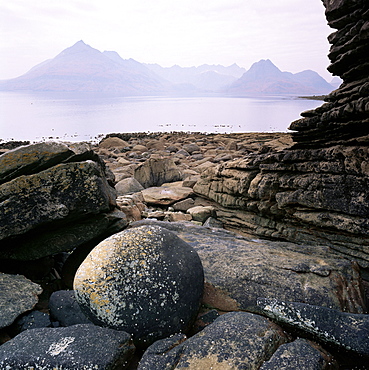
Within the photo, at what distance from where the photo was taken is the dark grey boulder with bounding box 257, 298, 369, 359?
8.89ft

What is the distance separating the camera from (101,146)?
2489cm

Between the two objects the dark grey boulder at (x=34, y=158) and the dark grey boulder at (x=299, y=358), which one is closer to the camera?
the dark grey boulder at (x=299, y=358)

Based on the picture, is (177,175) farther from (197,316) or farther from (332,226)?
(197,316)

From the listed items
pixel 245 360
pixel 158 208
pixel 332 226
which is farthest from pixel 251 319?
pixel 158 208

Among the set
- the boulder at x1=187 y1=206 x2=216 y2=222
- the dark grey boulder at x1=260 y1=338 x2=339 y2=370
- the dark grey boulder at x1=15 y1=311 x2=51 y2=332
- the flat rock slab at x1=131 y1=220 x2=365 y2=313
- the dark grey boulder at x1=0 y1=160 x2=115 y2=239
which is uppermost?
the dark grey boulder at x1=0 y1=160 x2=115 y2=239

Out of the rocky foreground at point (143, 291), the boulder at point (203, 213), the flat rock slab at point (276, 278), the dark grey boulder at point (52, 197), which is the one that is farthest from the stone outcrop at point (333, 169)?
the dark grey boulder at point (52, 197)

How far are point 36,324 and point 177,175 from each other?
952cm

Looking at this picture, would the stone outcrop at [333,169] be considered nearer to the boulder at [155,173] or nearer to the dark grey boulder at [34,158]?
the dark grey boulder at [34,158]

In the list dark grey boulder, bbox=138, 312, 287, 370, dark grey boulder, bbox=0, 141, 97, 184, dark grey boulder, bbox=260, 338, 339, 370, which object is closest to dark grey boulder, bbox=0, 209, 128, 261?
dark grey boulder, bbox=0, 141, 97, 184

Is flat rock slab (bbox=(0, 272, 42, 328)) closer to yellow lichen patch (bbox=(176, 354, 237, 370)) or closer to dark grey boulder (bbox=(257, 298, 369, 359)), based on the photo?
yellow lichen patch (bbox=(176, 354, 237, 370))

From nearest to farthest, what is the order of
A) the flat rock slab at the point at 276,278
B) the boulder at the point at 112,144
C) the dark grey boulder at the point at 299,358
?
1. the dark grey boulder at the point at 299,358
2. the flat rock slab at the point at 276,278
3. the boulder at the point at 112,144

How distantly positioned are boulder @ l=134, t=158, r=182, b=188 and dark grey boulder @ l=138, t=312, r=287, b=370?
31.5 ft

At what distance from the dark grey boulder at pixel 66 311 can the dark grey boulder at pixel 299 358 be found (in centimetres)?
201

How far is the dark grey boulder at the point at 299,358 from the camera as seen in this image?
2.48 metres
